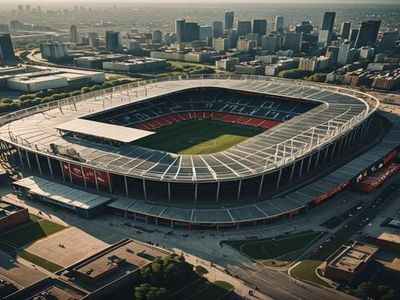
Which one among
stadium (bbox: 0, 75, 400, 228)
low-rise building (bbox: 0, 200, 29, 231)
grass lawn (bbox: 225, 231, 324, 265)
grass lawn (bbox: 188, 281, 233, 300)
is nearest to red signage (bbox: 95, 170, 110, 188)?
stadium (bbox: 0, 75, 400, 228)

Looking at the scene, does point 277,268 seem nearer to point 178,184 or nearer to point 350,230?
point 350,230

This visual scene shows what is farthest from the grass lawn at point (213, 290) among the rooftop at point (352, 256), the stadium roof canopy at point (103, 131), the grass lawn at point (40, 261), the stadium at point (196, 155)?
the stadium roof canopy at point (103, 131)

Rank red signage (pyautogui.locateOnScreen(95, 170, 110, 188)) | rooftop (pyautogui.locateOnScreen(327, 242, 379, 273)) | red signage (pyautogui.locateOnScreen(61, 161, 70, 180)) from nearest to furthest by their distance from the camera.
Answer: rooftop (pyautogui.locateOnScreen(327, 242, 379, 273))
red signage (pyautogui.locateOnScreen(95, 170, 110, 188))
red signage (pyautogui.locateOnScreen(61, 161, 70, 180))

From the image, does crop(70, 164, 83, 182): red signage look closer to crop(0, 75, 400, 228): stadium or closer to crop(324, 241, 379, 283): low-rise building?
crop(0, 75, 400, 228): stadium

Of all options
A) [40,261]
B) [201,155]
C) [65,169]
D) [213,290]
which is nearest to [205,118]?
[201,155]

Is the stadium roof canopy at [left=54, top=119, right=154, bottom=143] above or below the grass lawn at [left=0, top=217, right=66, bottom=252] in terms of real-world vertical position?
above

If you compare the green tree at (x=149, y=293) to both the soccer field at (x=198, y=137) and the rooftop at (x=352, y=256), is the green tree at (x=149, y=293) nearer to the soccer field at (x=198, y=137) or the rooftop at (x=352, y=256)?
the rooftop at (x=352, y=256)
